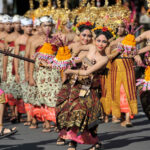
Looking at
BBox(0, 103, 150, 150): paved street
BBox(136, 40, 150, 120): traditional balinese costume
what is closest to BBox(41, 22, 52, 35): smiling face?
BBox(0, 103, 150, 150): paved street

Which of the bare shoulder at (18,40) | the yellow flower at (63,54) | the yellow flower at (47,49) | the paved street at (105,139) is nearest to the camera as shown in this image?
the yellow flower at (63,54)

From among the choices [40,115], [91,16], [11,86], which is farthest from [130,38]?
[91,16]

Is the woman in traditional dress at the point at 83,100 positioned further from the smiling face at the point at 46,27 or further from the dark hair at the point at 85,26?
the smiling face at the point at 46,27

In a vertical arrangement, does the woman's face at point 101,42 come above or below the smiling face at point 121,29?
below

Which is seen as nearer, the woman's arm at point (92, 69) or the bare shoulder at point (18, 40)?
the woman's arm at point (92, 69)

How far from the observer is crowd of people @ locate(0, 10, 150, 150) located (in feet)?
28.9

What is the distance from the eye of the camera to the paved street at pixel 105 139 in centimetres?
937

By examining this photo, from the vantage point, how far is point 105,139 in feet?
33.1

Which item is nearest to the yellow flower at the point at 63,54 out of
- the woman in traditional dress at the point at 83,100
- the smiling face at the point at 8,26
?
the woman in traditional dress at the point at 83,100

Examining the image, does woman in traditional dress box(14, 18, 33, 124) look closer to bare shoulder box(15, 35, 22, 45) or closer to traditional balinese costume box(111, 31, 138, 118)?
bare shoulder box(15, 35, 22, 45)

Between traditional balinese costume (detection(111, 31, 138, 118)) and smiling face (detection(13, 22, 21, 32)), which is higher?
smiling face (detection(13, 22, 21, 32))

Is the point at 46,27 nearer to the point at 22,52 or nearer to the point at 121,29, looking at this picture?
the point at 22,52

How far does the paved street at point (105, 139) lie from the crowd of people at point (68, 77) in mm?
215

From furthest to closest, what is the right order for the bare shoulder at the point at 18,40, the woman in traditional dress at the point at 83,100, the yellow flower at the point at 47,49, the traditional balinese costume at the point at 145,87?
the bare shoulder at the point at 18,40 → the yellow flower at the point at 47,49 → the woman in traditional dress at the point at 83,100 → the traditional balinese costume at the point at 145,87
